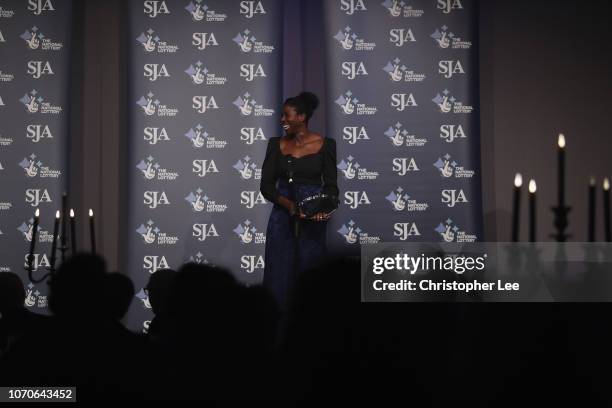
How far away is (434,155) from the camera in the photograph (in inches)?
241

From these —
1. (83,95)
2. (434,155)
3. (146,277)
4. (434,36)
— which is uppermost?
(434,36)

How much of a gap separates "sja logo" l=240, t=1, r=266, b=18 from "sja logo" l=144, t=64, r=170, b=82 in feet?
2.58

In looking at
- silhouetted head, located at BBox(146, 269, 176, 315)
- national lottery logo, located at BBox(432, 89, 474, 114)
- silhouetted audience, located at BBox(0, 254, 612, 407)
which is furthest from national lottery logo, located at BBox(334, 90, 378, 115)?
silhouetted audience, located at BBox(0, 254, 612, 407)

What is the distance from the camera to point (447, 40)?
6195 mm

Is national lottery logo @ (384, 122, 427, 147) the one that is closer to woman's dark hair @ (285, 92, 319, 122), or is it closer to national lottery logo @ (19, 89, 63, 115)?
woman's dark hair @ (285, 92, 319, 122)

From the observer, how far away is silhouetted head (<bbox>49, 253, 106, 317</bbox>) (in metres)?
1.74

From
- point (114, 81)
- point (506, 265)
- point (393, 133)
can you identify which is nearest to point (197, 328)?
point (506, 265)

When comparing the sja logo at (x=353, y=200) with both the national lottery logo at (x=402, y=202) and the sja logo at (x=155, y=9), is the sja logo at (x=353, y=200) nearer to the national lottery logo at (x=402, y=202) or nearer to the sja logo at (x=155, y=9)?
the national lottery logo at (x=402, y=202)

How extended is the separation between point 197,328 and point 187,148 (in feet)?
16.1

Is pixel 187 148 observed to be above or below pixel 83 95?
below

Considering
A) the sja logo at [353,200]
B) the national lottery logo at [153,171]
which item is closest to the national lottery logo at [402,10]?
the sja logo at [353,200]

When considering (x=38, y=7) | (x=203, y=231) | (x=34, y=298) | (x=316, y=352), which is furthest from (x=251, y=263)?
(x=316, y=352)

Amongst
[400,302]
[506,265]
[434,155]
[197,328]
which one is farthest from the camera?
[434,155]

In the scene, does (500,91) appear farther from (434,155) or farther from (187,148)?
Answer: (187,148)
